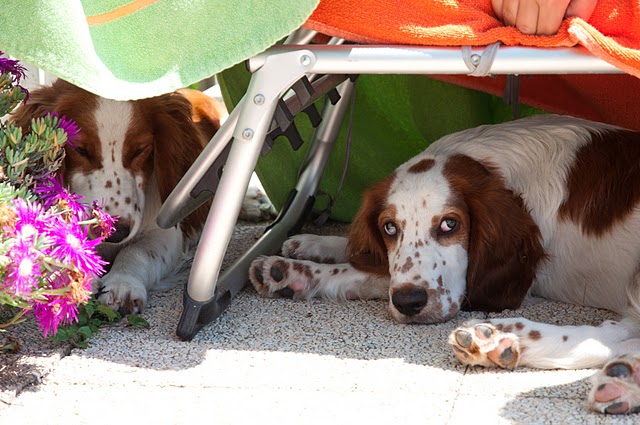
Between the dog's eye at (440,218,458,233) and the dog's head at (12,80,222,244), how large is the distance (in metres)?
0.94

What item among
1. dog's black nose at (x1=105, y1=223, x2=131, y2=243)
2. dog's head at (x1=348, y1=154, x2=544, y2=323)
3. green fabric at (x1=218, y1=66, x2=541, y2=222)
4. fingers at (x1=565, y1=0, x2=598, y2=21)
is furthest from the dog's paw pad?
fingers at (x1=565, y1=0, x2=598, y2=21)

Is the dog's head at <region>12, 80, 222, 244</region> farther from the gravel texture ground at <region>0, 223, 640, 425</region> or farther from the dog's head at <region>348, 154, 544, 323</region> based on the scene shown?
the dog's head at <region>348, 154, 544, 323</region>

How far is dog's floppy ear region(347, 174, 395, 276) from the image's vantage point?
287 centimetres

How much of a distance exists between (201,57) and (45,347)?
2.78ft

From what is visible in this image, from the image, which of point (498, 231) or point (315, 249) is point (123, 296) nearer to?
point (315, 249)

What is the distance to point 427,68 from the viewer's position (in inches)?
88.7

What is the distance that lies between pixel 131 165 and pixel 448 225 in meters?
1.05

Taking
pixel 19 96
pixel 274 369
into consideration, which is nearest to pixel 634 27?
pixel 274 369

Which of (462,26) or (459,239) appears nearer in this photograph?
(462,26)

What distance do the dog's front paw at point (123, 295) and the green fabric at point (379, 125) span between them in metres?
1.06

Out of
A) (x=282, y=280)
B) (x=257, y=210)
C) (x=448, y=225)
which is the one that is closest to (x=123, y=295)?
(x=282, y=280)

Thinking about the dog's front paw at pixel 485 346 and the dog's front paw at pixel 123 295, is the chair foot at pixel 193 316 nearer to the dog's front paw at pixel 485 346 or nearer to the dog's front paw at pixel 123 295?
the dog's front paw at pixel 123 295

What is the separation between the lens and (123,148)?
2.96 meters

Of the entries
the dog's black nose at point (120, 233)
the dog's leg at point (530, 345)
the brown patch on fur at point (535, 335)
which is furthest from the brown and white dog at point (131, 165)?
the brown patch on fur at point (535, 335)
